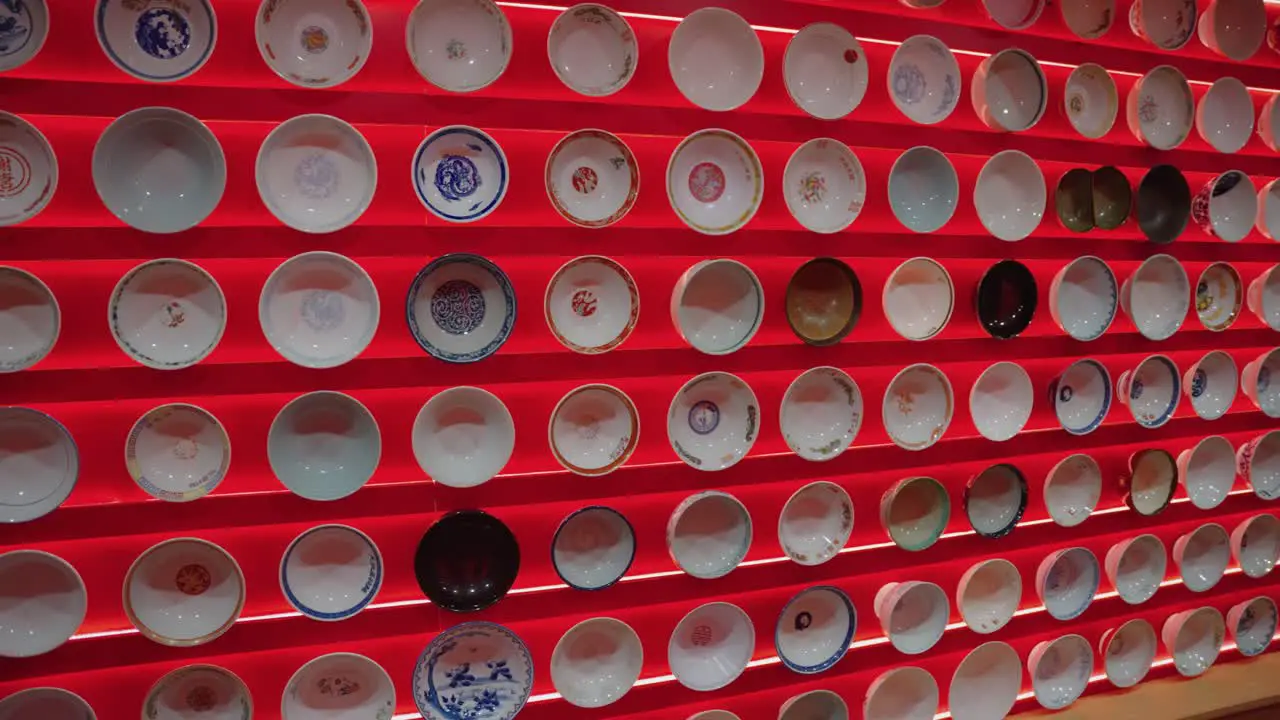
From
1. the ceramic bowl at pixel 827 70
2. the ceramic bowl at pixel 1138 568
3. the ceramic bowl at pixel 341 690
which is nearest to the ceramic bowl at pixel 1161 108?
the ceramic bowl at pixel 827 70

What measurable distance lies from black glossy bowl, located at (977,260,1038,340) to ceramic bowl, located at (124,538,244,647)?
83.9 inches

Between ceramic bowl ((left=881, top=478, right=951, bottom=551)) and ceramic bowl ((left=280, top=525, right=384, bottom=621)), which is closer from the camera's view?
ceramic bowl ((left=280, top=525, right=384, bottom=621))

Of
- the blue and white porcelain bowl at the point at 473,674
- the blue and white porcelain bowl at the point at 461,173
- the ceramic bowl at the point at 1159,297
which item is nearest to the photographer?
the blue and white porcelain bowl at the point at 461,173

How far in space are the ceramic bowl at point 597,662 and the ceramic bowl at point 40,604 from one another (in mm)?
1105

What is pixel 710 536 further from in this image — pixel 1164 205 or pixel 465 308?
pixel 1164 205

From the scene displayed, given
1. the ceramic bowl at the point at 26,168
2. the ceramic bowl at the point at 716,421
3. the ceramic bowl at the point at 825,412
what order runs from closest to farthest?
the ceramic bowl at the point at 26,168, the ceramic bowl at the point at 716,421, the ceramic bowl at the point at 825,412

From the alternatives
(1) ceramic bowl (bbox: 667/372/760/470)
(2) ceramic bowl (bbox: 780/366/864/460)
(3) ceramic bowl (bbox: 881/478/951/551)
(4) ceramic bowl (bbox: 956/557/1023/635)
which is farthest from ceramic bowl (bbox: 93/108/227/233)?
(4) ceramic bowl (bbox: 956/557/1023/635)

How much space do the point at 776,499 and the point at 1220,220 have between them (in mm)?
1799

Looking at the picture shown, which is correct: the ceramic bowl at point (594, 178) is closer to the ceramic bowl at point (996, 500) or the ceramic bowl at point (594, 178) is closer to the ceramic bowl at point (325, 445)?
the ceramic bowl at point (325, 445)

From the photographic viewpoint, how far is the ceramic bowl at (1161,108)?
2609 millimetres

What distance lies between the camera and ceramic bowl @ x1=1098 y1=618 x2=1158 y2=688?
109 inches

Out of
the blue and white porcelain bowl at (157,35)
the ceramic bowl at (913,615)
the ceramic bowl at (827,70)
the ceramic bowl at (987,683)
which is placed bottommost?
the ceramic bowl at (987,683)

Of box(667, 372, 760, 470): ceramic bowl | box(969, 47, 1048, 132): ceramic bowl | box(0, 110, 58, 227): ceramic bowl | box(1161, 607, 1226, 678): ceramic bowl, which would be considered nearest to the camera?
box(0, 110, 58, 227): ceramic bowl

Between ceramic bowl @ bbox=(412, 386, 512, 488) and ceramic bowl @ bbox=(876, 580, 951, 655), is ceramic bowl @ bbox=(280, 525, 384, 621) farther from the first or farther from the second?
ceramic bowl @ bbox=(876, 580, 951, 655)
